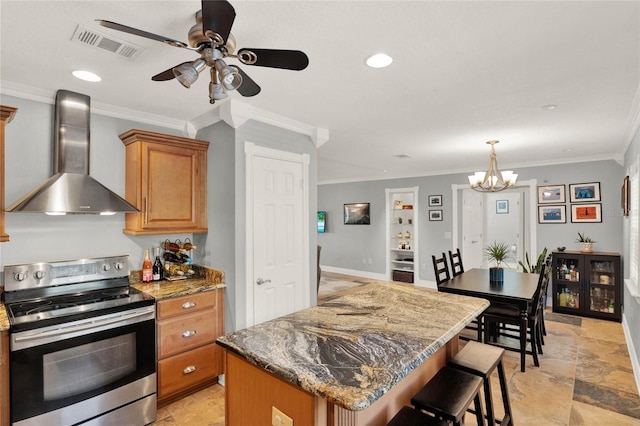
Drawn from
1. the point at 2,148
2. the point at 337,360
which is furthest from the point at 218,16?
the point at 2,148

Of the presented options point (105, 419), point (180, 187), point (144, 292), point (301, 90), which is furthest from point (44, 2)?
point (105, 419)

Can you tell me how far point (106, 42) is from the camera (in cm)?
179

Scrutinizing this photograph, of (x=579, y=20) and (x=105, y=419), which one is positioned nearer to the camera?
(x=579, y=20)

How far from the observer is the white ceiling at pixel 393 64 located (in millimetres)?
1536

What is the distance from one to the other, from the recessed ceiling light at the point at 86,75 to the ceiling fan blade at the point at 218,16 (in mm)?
1418

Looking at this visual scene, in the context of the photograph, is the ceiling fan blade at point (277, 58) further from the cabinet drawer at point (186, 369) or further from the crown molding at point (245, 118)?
the cabinet drawer at point (186, 369)

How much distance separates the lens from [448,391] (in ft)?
4.96

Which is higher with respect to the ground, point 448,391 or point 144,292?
point 144,292

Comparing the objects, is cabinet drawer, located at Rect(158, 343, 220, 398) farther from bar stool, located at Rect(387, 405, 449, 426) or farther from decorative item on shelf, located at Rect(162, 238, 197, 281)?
bar stool, located at Rect(387, 405, 449, 426)

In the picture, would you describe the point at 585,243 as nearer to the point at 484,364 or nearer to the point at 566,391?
the point at 566,391

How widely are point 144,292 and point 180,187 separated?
971mm

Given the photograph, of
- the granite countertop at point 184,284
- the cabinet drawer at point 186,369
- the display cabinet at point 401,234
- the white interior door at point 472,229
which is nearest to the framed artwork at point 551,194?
the white interior door at point 472,229

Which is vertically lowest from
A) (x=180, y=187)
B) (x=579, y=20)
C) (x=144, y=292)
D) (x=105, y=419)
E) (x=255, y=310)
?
(x=105, y=419)

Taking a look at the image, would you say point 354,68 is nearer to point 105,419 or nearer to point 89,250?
point 89,250
